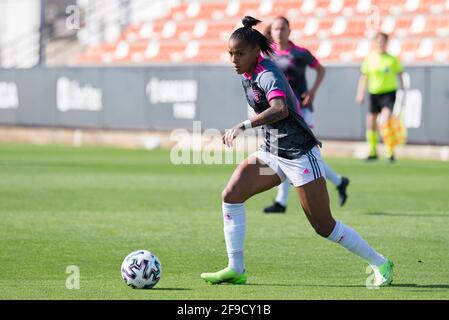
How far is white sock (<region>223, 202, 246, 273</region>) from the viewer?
8.47 metres

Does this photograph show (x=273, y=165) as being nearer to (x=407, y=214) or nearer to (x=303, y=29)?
(x=407, y=214)

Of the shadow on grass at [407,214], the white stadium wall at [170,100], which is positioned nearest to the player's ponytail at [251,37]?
the shadow on grass at [407,214]

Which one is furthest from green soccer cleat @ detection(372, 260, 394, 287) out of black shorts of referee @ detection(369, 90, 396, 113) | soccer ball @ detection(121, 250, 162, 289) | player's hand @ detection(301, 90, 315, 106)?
black shorts of referee @ detection(369, 90, 396, 113)

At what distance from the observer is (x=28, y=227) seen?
471 inches

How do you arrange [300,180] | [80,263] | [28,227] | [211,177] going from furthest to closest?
1. [211,177]
2. [28,227]
3. [80,263]
4. [300,180]

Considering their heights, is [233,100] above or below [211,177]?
above

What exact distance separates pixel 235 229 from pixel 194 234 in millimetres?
3069

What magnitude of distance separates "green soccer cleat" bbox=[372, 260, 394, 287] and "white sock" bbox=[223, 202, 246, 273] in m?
1.05

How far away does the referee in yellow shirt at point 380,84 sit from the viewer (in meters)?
21.1

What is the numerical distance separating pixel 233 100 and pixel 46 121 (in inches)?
290

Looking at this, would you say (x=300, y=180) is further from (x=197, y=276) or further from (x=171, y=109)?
(x=171, y=109)

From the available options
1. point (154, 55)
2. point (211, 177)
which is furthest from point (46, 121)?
point (211, 177)
